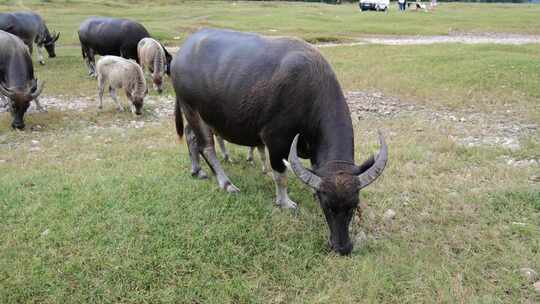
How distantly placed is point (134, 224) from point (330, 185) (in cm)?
238

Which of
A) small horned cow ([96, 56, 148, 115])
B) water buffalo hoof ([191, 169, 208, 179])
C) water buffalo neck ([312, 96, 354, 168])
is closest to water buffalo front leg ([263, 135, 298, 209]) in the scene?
water buffalo neck ([312, 96, 354, 168])

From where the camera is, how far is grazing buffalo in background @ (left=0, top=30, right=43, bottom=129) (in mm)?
9672

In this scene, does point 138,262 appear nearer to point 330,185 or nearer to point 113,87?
point 330,185

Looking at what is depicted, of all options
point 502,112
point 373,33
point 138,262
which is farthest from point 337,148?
point 373,33

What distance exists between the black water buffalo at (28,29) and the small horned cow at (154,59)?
5.66 metres

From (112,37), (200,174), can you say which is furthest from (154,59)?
(200,174)

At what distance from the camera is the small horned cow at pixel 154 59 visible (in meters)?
13.2

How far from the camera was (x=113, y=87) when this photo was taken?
36.9 feet

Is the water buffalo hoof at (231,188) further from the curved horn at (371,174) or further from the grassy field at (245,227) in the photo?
the curved horn at (371,174)

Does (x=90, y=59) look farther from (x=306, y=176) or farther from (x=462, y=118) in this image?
(x=306, y=176)

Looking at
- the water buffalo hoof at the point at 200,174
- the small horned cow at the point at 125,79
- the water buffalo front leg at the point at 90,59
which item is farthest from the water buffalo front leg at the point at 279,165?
the water buffalo front leg at the point at 90,59

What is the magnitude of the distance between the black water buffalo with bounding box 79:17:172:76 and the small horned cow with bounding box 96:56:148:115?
4.14 meters

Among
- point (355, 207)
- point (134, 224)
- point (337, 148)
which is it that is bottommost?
point (134, 224)

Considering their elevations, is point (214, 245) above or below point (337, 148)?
below
